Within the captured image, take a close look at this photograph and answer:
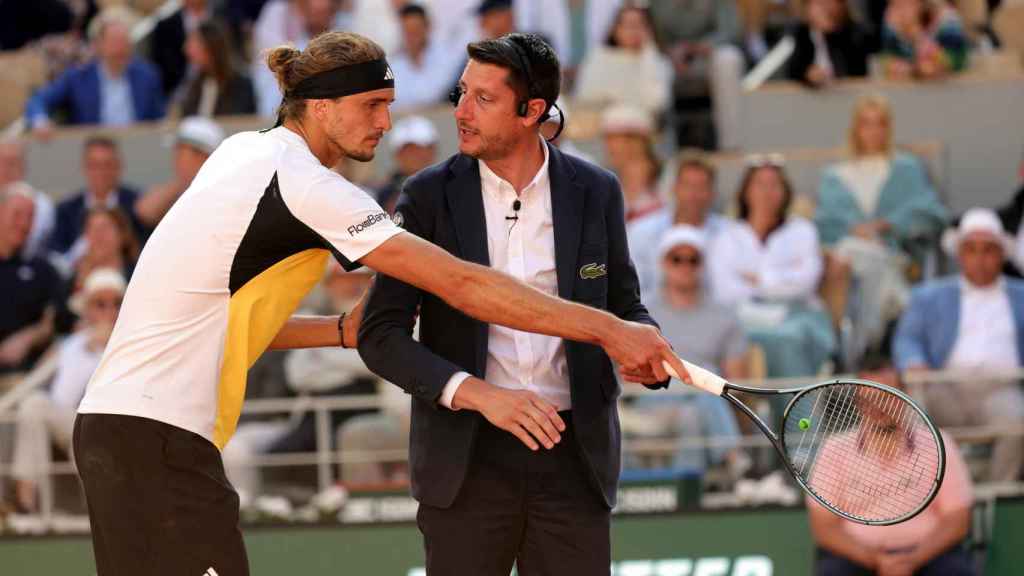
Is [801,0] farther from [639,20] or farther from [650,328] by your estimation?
[650,328]

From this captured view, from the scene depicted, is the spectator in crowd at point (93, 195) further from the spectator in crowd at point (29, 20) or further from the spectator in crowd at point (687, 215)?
the spectator in crowd at point (29, 20)

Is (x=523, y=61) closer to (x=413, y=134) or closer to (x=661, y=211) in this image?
(x=661, y=211)

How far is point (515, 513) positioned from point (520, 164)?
94 cm

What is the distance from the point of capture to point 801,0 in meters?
12.0

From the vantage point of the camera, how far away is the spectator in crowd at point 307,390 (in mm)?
8328

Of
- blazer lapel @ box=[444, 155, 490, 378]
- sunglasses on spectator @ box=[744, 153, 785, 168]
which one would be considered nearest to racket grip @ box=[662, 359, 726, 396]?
blazer lapel @ box=[444, 155, 490, 378]

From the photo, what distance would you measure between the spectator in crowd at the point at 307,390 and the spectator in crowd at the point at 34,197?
2068 millimetres

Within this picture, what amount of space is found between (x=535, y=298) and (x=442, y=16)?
802cm

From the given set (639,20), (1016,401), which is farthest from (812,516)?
(639,20)

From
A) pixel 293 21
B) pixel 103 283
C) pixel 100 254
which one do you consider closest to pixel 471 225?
pixel 103 283

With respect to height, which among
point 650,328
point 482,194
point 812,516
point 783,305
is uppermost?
point 482,194

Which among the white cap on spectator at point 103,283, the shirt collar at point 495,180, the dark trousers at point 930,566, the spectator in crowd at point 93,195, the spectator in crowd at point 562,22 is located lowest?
the dark trousers at point 930,566

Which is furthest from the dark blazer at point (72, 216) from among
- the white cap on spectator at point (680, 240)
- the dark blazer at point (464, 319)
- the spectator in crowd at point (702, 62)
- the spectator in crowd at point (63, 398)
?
the dark blazer at point (464, 319)

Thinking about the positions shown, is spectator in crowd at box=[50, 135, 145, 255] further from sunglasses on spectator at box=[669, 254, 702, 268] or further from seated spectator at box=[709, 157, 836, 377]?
seated spectator at box=[709, 157, 836, 377]
